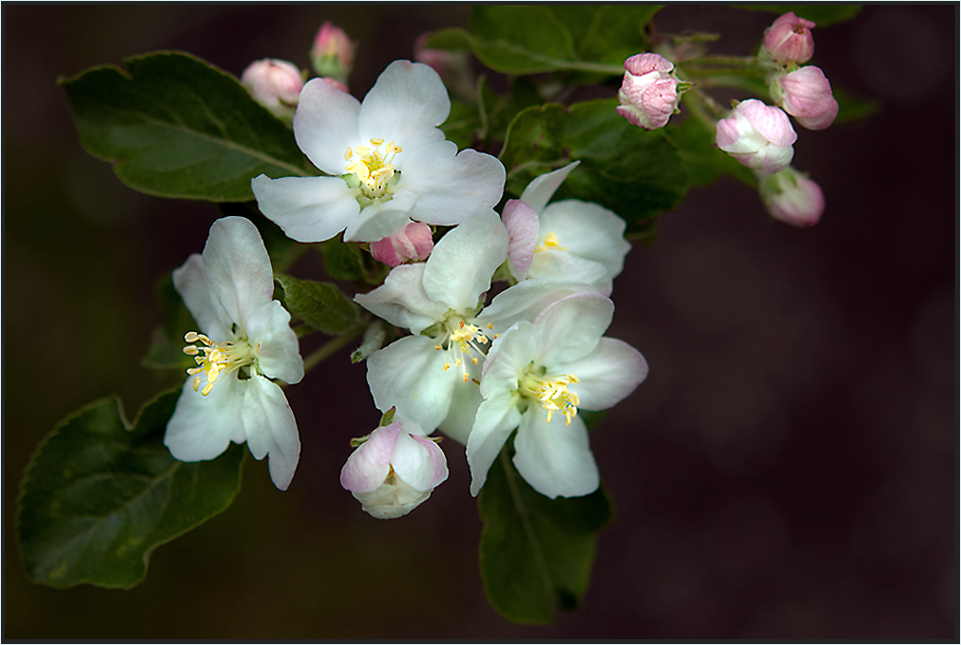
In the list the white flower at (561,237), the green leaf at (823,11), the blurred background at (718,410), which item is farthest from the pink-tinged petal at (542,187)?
the blurred background at (718,410)

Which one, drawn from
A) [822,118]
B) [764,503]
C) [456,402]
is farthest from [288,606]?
[822,118]

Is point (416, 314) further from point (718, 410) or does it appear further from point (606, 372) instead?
point (718, 410)

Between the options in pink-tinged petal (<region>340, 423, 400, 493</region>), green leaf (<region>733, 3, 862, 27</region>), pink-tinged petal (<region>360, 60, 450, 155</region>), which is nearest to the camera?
pink-tinged petal (<region>340, 423, 400, 493</region>)

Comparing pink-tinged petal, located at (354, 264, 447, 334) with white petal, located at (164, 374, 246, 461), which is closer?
pink-tinged petal, located at (354, 264, 447, 334)

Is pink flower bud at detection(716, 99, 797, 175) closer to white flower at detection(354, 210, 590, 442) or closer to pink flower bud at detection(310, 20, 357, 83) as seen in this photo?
white flower at detection(354, 210, 590, 442)

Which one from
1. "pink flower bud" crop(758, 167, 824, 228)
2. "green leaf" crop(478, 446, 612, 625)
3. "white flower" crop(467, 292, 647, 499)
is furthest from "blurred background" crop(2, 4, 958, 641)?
"white flower" crop(467, 292, 647, 499)

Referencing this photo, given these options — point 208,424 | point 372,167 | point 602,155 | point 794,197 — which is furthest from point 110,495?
point 794,197

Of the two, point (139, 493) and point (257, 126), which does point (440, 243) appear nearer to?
point (257, 126)
